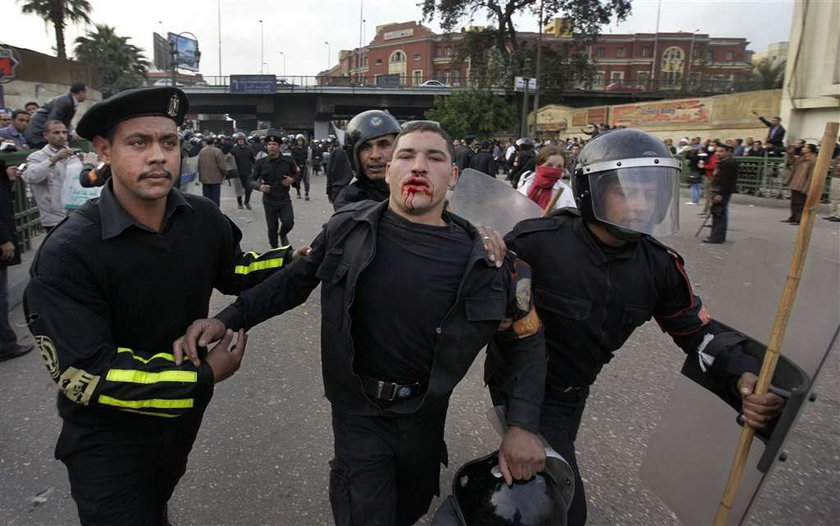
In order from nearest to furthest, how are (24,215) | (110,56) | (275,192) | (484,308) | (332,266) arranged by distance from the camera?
(484,308) → (332,266) → (24,215) → (275,192) → (110,56)

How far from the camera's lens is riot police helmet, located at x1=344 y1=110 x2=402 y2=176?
12.4 ft

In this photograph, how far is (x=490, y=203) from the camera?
2896mm

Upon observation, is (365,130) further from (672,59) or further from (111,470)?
(672,59)

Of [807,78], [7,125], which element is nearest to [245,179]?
[7,125]

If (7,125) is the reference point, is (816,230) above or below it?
below

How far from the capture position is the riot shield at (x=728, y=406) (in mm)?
1549

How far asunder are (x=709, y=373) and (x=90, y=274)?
6.78 ft

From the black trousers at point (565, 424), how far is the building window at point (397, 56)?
9269 cm

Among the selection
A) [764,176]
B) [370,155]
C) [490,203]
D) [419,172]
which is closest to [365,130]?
[370,155]

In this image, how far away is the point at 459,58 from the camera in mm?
46531

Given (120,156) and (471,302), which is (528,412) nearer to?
(471,302)

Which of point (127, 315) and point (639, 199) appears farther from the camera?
point (639, 199)

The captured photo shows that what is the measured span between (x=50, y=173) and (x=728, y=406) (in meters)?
6.16

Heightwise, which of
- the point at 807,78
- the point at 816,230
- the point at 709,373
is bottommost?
the point at 816,230
